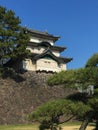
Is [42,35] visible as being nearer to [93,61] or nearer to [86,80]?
[93,61]

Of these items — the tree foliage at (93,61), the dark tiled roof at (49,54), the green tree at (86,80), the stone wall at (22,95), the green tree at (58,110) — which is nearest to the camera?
the green tree at (58,110)

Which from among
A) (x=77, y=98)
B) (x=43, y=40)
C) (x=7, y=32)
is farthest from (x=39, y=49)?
(x=77, y=98)

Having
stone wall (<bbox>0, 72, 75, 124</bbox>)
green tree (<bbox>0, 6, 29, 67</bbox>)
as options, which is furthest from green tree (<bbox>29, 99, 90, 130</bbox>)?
green tree (<bbox>0, 6, 29, 67</bbox>)

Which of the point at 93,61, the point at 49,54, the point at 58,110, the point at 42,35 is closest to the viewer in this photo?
the point at 58,110

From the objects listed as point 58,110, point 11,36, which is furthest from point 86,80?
point 11,36

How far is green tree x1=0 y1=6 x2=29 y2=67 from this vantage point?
33.0 metres


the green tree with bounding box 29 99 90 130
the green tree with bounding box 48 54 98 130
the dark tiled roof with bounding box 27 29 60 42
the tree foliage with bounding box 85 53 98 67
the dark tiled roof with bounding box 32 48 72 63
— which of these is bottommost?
the green tree with bounding box 29 99 90 130

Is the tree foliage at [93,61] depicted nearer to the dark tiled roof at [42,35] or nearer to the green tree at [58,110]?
the green tree at [58,110]

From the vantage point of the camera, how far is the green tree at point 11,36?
32969 mm

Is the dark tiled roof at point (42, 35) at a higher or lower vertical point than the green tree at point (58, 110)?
higher

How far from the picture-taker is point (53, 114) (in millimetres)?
11211

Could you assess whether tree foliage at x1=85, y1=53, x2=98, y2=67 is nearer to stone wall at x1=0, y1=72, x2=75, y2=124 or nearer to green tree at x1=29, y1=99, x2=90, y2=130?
green tree at x1=29, y1=99, x2=90, y2=130

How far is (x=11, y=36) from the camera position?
33.8 meters

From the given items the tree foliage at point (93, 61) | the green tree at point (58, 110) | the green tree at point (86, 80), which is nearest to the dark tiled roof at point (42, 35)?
the tree foliage at point (93, 61)
